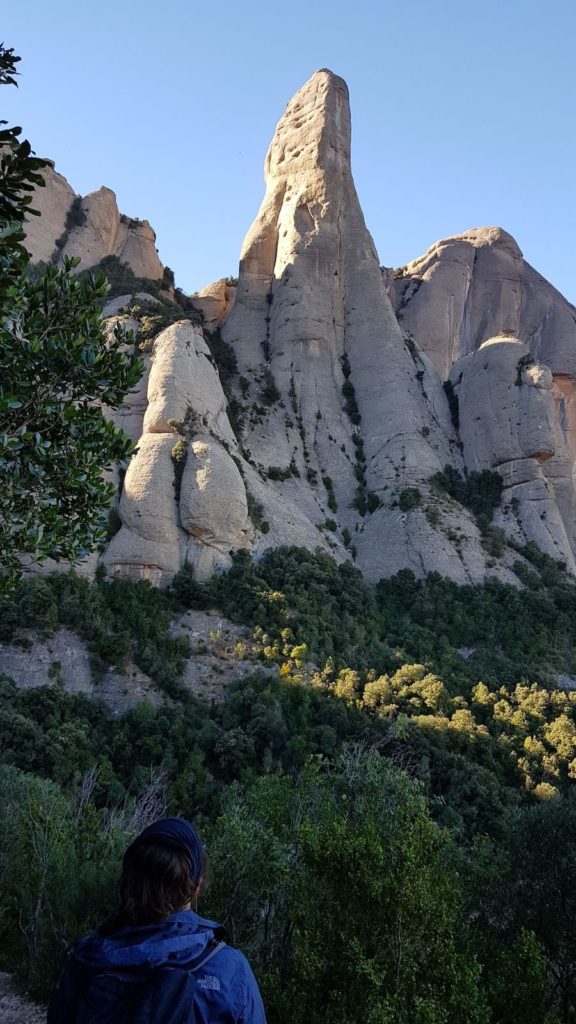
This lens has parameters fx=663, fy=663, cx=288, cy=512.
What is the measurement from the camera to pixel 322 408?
131 feet

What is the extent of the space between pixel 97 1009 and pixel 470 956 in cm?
800

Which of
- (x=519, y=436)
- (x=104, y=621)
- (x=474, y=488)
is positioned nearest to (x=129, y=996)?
(x=104, y=621)

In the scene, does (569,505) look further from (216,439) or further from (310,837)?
(310,837)

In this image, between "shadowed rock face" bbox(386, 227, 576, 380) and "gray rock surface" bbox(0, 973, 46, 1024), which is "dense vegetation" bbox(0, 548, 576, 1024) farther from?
"shadowed rock face" bbox(386, 227, 576, 380)

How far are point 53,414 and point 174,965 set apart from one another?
5.21m

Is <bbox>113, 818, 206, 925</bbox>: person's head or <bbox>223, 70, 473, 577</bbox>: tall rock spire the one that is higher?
<bbox>223, 70, 473, 577</bbox>: tall rock spire

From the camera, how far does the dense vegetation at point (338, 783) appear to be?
7.30 meters

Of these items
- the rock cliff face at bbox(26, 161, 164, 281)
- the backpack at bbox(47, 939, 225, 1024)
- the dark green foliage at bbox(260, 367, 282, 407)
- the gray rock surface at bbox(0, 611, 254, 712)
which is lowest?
the backpack at bbox(47, 939, 225, 1024)

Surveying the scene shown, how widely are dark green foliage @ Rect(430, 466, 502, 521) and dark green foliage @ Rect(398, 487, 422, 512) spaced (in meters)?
1.73

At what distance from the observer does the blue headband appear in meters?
2.18

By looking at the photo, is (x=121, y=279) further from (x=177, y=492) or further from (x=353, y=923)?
(x=353, y=923)

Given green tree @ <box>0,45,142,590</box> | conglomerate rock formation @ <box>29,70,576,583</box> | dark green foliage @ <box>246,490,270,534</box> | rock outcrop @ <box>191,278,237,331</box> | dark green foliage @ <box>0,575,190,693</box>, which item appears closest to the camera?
green tree @ <box>0,45,142,590</box>

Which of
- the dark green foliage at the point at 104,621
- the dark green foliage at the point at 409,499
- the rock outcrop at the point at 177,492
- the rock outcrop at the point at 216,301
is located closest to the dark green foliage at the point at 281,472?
the rock outcrop at the point at 177,492

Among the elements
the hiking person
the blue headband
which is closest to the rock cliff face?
the blue headband
